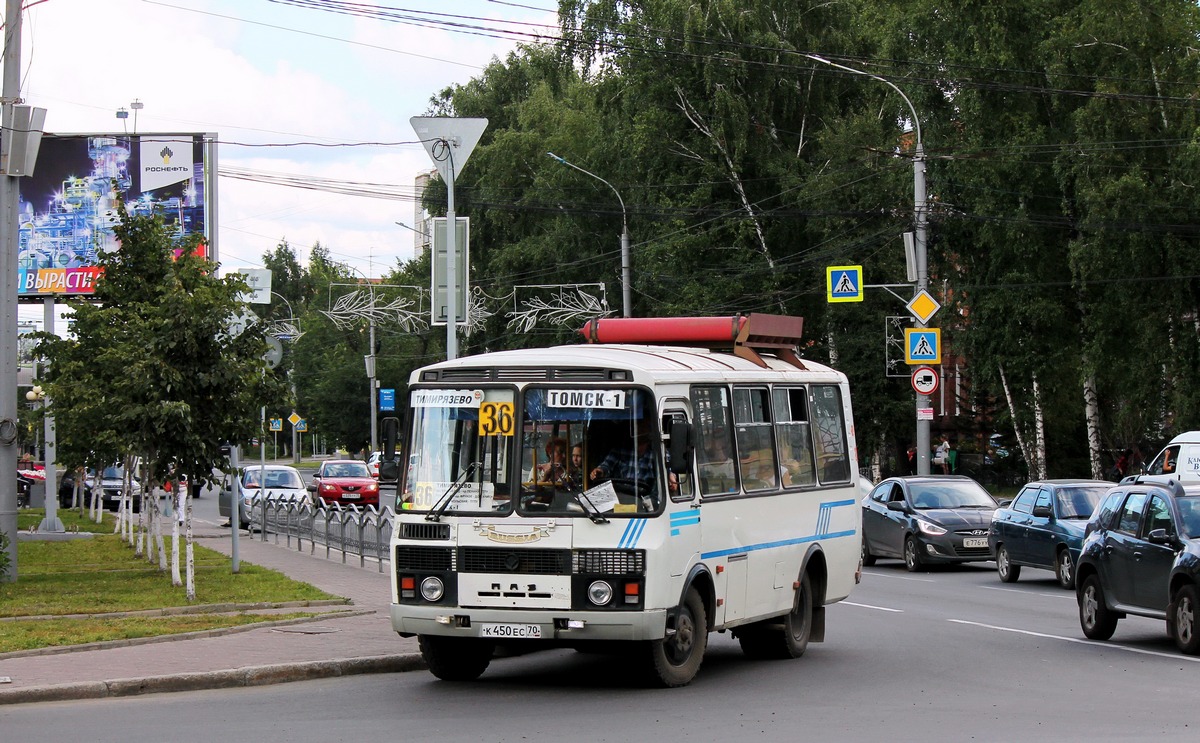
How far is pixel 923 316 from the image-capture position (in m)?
31.0

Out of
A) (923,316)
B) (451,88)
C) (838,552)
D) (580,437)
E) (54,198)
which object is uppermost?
(451,88)

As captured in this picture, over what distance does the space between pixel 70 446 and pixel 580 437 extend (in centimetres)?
1479

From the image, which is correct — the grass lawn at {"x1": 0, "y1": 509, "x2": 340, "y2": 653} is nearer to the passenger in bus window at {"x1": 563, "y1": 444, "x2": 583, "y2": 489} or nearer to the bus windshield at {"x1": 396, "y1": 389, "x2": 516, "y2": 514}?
the bus windshield at {"x1": 396, "y1": 389, "x2": 516, "y2": 514}

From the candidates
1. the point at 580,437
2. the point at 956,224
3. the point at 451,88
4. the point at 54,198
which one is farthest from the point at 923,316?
the point at 451,88

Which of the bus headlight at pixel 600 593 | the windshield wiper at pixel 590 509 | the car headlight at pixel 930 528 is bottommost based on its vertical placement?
the car headlight at pixel 930 528

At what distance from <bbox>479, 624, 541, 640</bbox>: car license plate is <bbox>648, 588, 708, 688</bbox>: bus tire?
913 mm

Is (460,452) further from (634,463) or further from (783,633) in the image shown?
(783,633)

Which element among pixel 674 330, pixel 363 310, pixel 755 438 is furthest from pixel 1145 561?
pixel 363 310

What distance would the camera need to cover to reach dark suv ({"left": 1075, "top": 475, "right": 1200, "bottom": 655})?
13.8m

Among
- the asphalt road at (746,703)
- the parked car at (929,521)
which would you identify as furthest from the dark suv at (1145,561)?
the parked car at (929,521)

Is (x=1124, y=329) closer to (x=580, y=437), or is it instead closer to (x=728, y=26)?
(x=728, y=26)

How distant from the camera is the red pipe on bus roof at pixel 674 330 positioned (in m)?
14.3

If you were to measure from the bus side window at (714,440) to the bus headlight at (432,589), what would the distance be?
2.19 m

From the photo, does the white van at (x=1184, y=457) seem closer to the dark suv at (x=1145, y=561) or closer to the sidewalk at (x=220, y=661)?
the dark suv at (x=1145, y=561)
